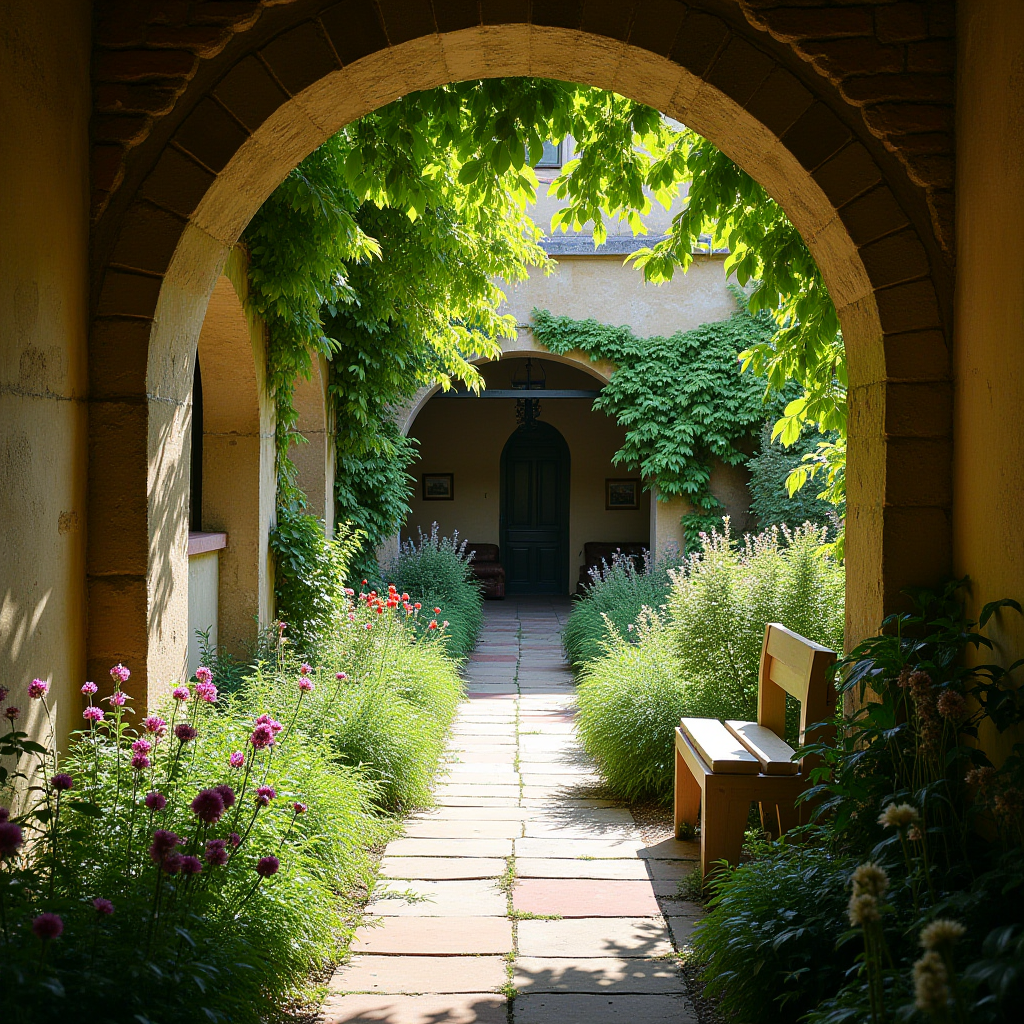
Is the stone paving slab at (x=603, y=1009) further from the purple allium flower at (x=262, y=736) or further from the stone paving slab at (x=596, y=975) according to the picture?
the purple allium flower at (x=262, y=736)

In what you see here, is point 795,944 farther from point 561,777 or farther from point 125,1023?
point 561,777

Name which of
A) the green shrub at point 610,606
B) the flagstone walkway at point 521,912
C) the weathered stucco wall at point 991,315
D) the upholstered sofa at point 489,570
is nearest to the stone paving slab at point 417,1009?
the flagstone walkway at point 521,912

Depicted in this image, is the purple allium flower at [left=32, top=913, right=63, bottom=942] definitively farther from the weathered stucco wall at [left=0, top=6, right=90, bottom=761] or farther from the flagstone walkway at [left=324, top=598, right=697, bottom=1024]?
the flagstone walkway at [left=324, top=598, right=697, bottom=1024]

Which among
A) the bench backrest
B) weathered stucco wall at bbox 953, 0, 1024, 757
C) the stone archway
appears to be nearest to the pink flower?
the stone archway

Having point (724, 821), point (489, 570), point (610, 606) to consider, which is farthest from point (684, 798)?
point (489, 570)

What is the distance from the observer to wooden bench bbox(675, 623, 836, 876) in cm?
330

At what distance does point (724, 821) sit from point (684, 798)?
764 mm

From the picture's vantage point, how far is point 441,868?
374 cm

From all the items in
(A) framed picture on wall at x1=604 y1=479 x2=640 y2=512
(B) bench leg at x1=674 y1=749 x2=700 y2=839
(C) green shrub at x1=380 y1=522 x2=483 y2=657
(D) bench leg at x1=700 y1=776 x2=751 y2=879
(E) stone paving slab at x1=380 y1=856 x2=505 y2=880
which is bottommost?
(E) stone paving slab at x1=380 y1=856 x2=505 y2=880

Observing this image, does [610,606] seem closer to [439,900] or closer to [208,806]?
[439,900]

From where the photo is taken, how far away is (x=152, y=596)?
117 inches

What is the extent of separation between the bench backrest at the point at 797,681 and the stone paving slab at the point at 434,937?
1118 millimetres

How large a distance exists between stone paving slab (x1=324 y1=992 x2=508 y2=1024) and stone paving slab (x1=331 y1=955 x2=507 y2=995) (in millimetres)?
42

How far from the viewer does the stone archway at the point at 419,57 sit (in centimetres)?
290
